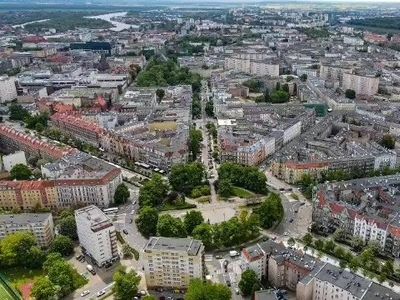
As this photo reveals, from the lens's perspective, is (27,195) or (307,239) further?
(27,195)

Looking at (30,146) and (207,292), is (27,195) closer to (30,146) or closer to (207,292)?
(30,146)

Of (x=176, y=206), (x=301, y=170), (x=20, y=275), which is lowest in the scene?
(x=20, y=275)

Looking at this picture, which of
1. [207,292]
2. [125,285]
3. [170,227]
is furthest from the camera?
[170,227]

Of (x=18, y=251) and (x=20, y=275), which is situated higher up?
(x=18, y=251)

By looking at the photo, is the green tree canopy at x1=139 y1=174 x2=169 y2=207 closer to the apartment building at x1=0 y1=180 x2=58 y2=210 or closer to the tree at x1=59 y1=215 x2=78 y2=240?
the tree at x1=59 y1=215 x2=78 y2=240

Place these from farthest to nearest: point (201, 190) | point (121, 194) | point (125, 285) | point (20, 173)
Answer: point (20, 173)
point (201, 190)
point (121, 194)
point (125, 285)

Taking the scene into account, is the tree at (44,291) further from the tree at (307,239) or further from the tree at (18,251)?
the tree at (307,239)

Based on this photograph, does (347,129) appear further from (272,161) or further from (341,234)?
(341,234)

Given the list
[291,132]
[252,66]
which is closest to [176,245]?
[291,132]

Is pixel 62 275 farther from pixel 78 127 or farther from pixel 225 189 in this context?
pixel 78 127
